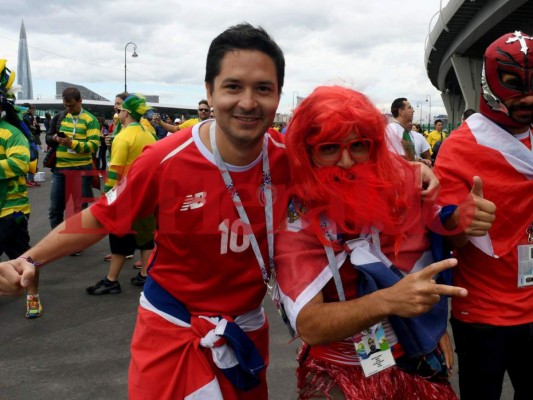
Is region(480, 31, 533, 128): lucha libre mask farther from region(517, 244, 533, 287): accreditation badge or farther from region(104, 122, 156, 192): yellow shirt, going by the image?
region(104, 122, 156, 192): yellow shirt

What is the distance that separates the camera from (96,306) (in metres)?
4.72

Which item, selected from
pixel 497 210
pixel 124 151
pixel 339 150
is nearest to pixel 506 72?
pixel 497 210

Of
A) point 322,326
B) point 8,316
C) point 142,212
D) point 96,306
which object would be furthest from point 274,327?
point 322,326

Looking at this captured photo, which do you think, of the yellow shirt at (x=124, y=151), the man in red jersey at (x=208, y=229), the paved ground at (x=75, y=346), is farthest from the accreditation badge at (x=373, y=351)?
the yellow shirt at (x=124, y=151)

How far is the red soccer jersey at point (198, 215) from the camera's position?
1854 millimetres

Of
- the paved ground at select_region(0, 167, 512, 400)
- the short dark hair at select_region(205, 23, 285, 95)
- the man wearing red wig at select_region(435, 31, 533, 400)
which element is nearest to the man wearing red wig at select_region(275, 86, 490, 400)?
the short dark hair at select_region(205, 23, 285, 95)

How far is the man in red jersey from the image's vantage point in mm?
1816

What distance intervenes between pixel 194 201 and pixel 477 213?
101 cm

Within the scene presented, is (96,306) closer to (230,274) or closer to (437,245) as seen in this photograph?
(230,274)

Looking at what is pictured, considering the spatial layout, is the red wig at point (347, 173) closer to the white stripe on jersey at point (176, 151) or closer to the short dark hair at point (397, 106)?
the white stripe on jersey at point (176, 151)

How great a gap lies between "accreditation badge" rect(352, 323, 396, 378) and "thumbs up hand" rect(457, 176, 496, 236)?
1.59ft

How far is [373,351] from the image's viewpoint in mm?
1563

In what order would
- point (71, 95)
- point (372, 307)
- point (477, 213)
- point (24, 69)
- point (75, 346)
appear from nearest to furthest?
1. point (372, 307)
2. point (477, 213)
3. point (75, 346)
4. point (71, 95)
5. point (24, 69)

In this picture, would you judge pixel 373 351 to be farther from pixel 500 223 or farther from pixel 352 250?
pixel 500 223
